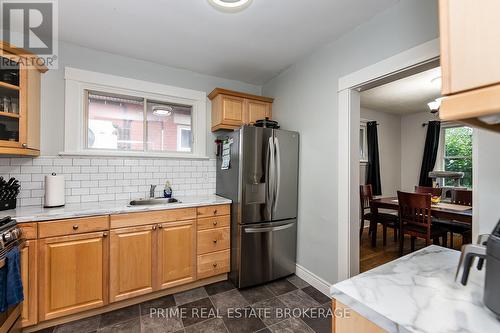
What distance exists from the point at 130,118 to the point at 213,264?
1.93m

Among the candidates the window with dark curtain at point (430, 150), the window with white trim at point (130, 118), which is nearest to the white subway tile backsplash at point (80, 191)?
the window with white trim at point (130, 118)

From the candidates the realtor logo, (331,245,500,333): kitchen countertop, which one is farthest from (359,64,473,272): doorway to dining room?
the realtor logo

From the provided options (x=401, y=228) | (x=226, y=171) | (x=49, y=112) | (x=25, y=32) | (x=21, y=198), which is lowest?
(x=401, y=228)

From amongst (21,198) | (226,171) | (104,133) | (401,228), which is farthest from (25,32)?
(401,228)

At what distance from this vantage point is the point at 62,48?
2246 millimetres

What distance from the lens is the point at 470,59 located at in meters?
0.45

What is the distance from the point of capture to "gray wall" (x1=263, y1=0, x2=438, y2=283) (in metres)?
1.63

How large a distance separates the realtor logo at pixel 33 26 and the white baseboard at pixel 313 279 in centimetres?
333

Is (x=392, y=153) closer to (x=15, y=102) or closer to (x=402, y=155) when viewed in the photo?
(x=402, y=155)

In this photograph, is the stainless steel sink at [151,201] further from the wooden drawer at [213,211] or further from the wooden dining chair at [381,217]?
the wooden dining chair at [381,217]

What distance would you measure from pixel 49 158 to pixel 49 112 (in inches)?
18.0

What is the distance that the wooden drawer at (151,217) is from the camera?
196 centimetres

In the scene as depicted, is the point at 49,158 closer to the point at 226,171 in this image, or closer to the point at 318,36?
the point at 226,171

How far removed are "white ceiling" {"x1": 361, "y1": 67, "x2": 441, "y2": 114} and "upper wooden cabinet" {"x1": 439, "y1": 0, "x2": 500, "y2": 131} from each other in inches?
116
